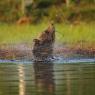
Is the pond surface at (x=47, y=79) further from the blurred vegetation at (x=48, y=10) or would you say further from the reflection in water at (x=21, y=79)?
the blurred vegetation at (x=48, y=10)

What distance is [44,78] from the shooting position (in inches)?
631

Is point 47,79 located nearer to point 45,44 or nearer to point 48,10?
point 45,44

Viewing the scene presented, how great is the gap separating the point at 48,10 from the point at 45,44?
2348 cm

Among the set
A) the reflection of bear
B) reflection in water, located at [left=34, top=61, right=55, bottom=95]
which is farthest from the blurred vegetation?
reflection in water, located at [left=34, top=61, right=55, bottom=95]

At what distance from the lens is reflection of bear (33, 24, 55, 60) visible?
67.9 ft

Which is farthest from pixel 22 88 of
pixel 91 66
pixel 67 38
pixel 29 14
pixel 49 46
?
pixel 29 14

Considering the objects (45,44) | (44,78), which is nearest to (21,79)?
(44,78)

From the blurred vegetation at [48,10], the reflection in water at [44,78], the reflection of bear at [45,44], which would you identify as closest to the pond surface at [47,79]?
the reflection in water at [44,78]

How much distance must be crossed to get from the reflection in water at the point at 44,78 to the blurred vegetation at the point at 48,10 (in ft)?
71.6

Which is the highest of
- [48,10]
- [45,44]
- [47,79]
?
[48,10]

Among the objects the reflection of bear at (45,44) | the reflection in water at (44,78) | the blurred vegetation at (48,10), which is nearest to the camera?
the reflection in water at (44,78)

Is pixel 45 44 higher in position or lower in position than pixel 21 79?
higher

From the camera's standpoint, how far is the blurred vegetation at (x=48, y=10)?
42.2 metres

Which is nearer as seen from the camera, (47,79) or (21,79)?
(47,79)
